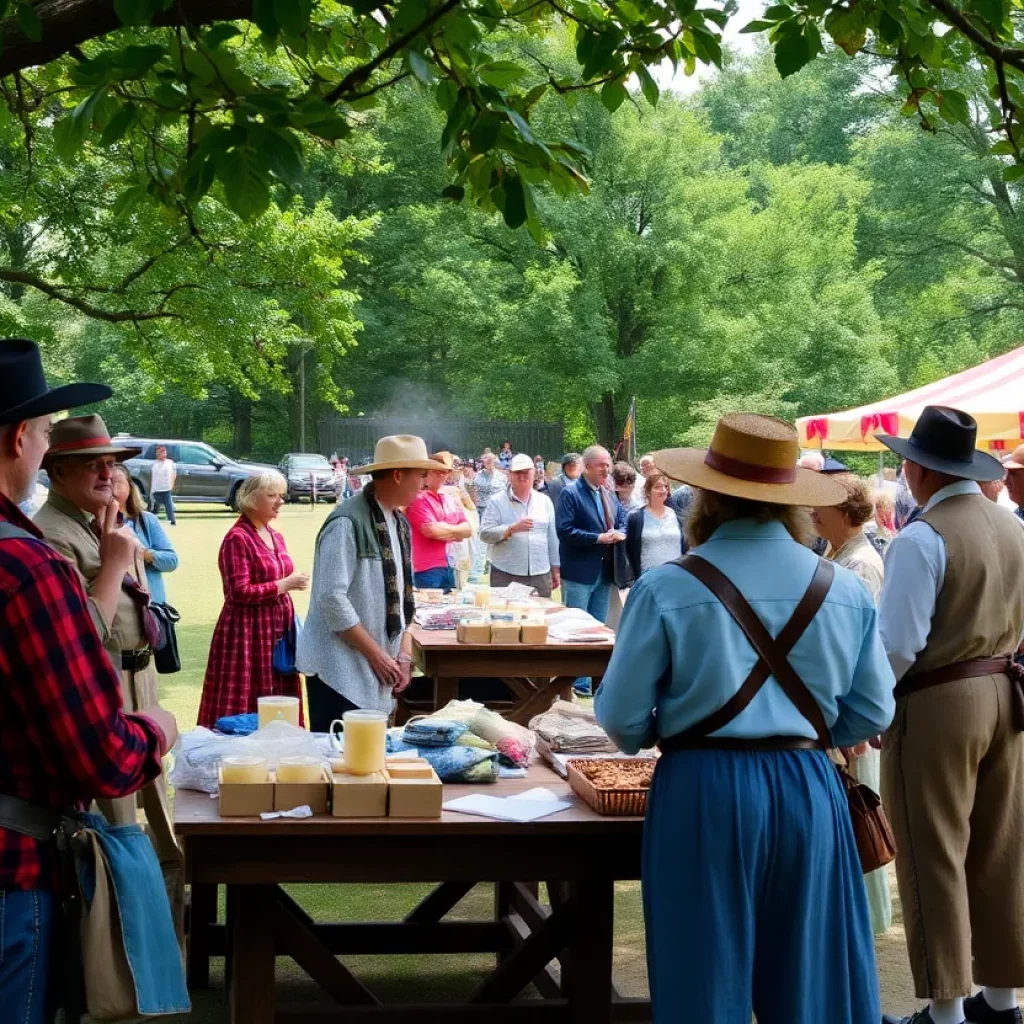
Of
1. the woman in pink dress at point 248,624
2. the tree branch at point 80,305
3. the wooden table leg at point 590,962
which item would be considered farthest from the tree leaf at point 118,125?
the tree branch at point 80,305

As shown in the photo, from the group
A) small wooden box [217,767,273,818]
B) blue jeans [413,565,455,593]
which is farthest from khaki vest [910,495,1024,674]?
blue jeans [413,565,455,593]

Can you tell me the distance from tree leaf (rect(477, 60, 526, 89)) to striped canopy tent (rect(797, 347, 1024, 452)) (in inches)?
231

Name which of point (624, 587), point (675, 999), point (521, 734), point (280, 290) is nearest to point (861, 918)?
point (675, 999)

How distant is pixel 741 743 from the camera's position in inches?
134

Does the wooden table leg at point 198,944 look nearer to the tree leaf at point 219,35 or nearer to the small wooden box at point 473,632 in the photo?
the small wooden box at point 473,632

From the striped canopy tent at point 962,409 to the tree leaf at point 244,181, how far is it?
22.4 ft

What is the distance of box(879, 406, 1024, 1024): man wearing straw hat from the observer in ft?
Answer: 15.1

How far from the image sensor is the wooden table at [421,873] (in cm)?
364

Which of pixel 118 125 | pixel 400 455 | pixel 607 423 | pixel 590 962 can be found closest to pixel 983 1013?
pixel 590 962

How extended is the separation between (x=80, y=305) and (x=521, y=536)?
3.88 metres

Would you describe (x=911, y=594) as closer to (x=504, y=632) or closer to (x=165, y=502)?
(x=504, y=632)

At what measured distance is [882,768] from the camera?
16.1 ft

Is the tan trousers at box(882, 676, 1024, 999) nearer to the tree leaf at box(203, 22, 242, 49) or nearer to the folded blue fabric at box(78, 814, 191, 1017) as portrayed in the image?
the folded blue fabric at box(78, 814, 191, 1017)

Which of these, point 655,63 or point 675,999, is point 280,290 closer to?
point 655,63
